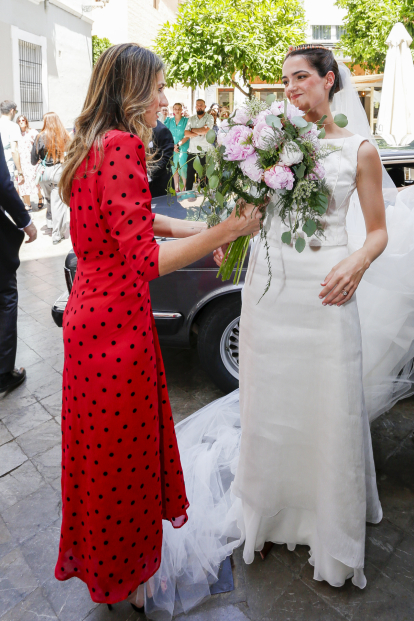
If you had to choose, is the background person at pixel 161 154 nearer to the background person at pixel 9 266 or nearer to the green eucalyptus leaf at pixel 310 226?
the background person at pixel 9 266

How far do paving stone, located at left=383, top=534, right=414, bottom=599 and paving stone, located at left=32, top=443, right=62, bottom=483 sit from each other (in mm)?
1928

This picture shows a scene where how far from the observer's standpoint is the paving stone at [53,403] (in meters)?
3.93

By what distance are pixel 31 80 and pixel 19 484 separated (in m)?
14.4

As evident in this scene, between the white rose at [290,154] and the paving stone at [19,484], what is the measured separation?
2.40 meters

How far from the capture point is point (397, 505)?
279cm

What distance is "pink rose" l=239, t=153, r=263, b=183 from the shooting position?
1719 millimetres

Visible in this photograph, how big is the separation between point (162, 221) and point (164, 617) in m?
1.64

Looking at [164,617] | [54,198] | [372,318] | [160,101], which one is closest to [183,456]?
[164,617]

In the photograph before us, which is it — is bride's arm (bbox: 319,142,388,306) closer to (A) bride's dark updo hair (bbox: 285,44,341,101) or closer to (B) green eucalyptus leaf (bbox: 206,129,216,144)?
(A) bride's dark updo hair (bbox: 285,44,341,101)

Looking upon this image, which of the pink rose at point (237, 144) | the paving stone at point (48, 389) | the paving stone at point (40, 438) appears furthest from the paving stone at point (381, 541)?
the paving stone at point (48, 389)

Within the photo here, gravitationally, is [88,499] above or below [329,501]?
above

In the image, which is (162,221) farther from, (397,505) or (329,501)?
(397,505)

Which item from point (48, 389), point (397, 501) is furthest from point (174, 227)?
point (48, 389)

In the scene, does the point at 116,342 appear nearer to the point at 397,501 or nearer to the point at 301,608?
the point at 301,608
